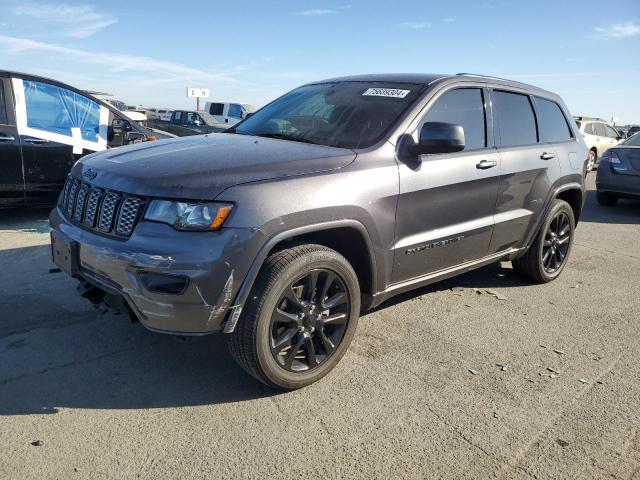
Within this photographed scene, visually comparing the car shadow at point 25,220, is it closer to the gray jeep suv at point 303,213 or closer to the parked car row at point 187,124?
the gray jeep suv at point 303,213

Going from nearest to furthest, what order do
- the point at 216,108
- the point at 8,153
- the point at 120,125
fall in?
the point at 8,153 < the point at 120,125 < the point at 216,108

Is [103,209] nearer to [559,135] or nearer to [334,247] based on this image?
[334,247]

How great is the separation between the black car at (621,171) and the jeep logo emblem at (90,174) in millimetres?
9138

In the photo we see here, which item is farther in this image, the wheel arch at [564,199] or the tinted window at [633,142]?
the tinted window at [633,142]

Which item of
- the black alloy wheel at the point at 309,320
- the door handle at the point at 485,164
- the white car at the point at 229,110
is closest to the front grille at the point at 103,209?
the black alloy wheel at the point at 309,320

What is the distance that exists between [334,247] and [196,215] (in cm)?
97

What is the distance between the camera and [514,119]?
4.43 meters

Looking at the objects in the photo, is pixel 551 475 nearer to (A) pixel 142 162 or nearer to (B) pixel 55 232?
(A) pixel 142 162

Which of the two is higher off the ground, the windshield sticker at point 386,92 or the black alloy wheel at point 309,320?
the windshield sticker at point 386,92

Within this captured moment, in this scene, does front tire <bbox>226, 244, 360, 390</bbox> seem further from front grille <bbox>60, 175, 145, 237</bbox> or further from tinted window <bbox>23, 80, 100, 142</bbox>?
tinted window <bbox>23, 80, 100, 142</bbox>

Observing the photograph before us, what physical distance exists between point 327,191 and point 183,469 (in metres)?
1.52

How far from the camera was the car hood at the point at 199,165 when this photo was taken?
261 cm

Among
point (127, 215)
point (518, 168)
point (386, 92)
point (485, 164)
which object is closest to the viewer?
point (127, 215)

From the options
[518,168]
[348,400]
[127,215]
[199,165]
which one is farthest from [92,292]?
[518,168]
